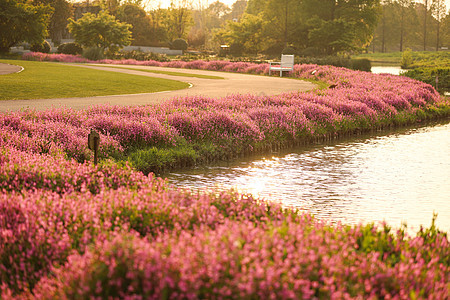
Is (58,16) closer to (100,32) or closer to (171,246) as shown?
(100,32)

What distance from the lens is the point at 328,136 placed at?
1538 centimetres

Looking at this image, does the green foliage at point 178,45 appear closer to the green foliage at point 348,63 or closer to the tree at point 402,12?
the green foliage at point 348,63

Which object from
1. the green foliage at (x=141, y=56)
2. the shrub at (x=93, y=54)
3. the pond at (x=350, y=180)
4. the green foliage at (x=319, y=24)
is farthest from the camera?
the green foliage at (x=319, y=24)

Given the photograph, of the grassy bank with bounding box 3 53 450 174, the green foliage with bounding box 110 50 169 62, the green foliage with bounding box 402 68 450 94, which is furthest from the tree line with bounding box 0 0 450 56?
the grassy bank with bounding box 3 53 450 174

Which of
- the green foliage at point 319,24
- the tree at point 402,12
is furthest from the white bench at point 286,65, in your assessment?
the tree at point 402,12

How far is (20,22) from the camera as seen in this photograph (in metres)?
45.4

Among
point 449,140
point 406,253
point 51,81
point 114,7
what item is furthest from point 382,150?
point 114,7

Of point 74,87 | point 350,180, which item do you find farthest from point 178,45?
point 350,180

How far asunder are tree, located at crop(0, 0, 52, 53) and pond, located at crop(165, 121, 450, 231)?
39113mm

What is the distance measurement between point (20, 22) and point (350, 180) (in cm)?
4261

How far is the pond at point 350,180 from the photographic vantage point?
26.0 feet

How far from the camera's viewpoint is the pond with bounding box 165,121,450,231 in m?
7.92

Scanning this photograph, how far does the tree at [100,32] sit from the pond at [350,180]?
4343 centimetres

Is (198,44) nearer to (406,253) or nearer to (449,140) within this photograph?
(449,140)
